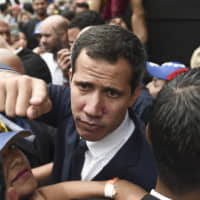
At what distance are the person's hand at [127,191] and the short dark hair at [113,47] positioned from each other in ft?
1.38

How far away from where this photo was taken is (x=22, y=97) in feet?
3.08

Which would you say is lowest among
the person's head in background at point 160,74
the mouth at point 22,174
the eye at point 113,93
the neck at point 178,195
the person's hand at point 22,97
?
the person's head in background at point 160,74

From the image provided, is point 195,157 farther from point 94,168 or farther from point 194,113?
point 94,168

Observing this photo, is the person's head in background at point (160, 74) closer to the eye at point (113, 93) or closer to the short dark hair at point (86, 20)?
the short dark hair at point (86, 20)

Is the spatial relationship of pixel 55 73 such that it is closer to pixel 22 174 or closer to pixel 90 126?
pixel 90 126

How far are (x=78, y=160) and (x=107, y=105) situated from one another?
303mm

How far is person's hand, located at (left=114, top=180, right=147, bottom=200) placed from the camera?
36.0 inches

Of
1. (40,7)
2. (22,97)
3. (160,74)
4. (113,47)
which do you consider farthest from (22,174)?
(40,7)

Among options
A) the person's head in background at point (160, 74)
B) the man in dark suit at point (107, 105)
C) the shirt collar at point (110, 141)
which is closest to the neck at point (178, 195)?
the man in dark suit at point (107, 105)

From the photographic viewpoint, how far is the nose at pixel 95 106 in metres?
A: 1.09

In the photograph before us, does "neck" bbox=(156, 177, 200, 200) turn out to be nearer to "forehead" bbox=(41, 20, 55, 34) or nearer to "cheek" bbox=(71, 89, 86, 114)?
"cheek" bbox=(71, 89, 86, 114)

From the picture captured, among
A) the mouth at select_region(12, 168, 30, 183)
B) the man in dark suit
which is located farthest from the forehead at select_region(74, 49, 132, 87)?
the mouth at select_region(12, 168, 30, 183)

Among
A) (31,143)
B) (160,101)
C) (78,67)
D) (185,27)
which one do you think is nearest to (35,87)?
(78,67)

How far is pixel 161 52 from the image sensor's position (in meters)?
4.20
